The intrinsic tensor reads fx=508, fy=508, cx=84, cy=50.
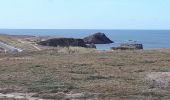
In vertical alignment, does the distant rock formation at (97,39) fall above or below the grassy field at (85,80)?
below

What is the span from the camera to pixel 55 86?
20812 mm

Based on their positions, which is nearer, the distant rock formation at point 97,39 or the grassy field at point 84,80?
the grassy field at point 84,80

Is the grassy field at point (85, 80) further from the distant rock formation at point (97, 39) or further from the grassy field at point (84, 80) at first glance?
the distant rock formation at point (97, 39)

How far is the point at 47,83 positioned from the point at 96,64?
9037mm

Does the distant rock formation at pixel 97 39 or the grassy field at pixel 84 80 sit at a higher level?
the grassy field at pixel 84 80

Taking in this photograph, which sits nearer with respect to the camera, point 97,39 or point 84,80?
point 84,80

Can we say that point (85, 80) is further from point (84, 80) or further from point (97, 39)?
point (97, 39)

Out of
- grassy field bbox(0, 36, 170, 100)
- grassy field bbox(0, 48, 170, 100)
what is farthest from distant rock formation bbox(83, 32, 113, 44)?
grassy field bbox(0, 36, 170, 100)

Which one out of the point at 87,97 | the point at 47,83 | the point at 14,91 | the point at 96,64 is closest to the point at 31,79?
the point at 47,83

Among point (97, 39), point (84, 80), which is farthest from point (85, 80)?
point (97, 39)

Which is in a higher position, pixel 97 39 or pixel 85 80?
pixel 85 80

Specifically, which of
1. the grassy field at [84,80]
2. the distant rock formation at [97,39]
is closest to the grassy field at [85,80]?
the grassy field at [84,80]

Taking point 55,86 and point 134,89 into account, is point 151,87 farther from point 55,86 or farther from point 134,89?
point 55,86

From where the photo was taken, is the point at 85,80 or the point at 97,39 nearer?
the point at 85,80
